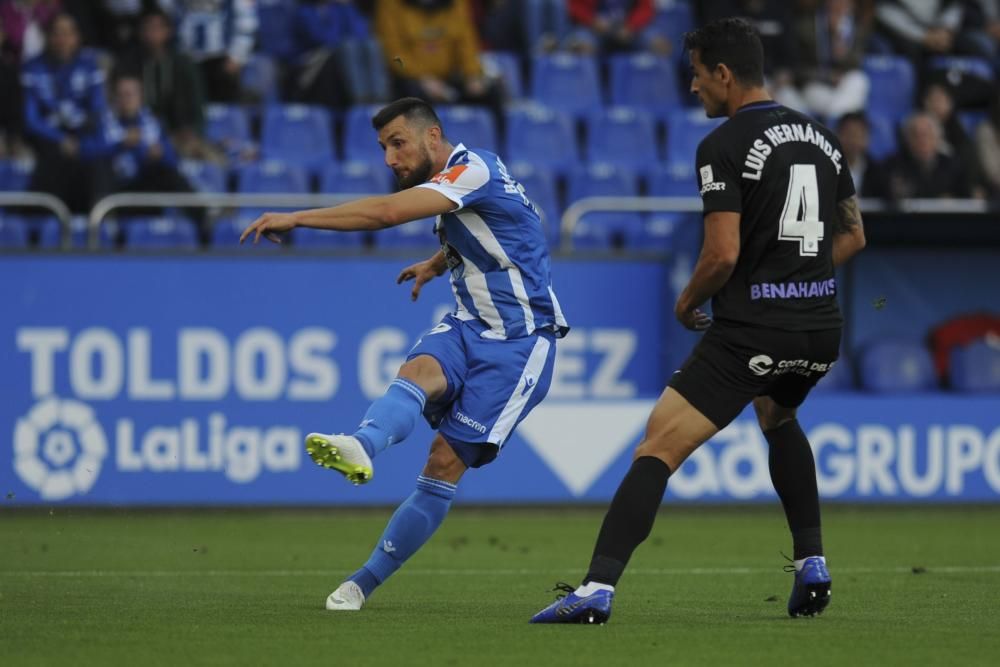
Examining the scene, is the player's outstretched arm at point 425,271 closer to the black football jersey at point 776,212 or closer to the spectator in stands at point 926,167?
the black football jersey at point 776,212

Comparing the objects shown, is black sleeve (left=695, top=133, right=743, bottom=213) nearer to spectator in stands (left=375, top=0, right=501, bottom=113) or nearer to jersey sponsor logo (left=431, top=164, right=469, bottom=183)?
jersey sponsor logo (left=431, top=164, right=469, bottom=183)

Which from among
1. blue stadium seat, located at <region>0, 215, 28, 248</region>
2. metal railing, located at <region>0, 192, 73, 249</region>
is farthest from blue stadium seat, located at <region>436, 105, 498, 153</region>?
blue stadium seat, located at <region>0, 215, 28, 248</region>

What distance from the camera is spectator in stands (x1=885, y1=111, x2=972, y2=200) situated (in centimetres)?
1398

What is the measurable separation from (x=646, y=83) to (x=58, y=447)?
6887 mm

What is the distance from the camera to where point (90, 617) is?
262 inches

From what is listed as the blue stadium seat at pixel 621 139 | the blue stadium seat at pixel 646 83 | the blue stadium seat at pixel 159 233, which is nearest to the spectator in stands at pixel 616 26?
the blue stadium seat at pixel 646 83

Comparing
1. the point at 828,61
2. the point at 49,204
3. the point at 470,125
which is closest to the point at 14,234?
the point at 49,204

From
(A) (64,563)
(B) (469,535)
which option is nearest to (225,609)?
(A) (64,563)

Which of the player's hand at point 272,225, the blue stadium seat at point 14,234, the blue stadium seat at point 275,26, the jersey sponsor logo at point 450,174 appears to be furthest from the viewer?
the blue stadium seat at point 275,26

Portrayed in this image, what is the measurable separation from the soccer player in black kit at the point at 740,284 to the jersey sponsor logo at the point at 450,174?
3.09 ft

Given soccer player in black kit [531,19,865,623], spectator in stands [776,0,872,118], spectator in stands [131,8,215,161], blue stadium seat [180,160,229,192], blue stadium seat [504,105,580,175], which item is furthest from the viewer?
spectator in stands [776,0,872,118]

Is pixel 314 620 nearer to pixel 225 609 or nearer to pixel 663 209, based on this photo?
pixel 225 609

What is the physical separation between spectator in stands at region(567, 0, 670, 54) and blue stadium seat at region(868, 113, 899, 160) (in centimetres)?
206

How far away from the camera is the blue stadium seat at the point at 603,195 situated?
13672 mm
